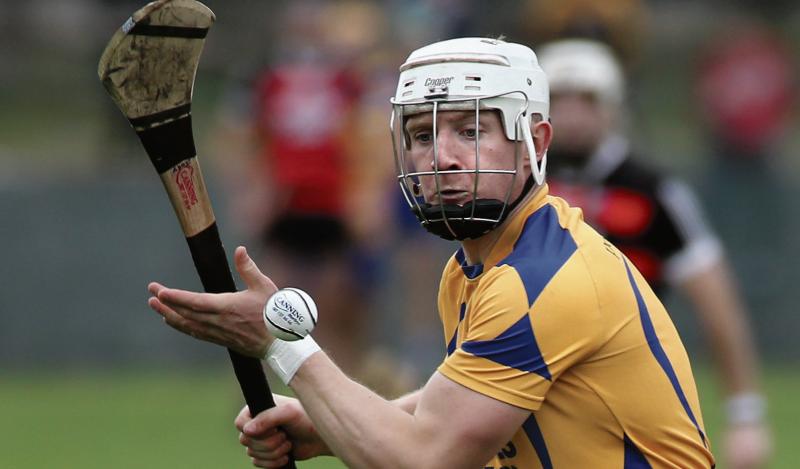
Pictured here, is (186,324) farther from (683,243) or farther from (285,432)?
(683,243)

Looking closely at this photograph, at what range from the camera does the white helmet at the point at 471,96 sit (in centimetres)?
414

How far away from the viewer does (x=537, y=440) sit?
4086mm

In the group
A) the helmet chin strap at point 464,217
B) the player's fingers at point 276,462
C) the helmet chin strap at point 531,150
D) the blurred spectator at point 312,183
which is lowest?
the blurred spectator at point 312,183

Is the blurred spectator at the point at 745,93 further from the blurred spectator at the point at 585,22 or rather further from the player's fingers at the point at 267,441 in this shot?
the player's fingers at the point at 267,441

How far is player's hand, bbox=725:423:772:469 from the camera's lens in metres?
6.67

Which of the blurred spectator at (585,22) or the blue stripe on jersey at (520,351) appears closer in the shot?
the blue stripe on jersey at (520,351)

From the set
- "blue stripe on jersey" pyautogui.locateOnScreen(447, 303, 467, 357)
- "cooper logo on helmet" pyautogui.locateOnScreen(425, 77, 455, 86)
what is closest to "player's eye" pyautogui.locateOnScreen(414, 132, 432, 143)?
"cooper logo on helmet" pyautogui.locateOnScreen(425, 77, 455, 86)

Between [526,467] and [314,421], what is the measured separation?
562mm

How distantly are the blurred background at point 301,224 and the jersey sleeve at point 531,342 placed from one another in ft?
15.4

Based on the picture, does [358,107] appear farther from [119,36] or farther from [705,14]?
[705,14]

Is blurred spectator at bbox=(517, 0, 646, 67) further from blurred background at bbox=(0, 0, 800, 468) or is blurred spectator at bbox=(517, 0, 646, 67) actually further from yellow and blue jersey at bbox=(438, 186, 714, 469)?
yellow and blue jersey at bbox=(438, 186, 714, 469)

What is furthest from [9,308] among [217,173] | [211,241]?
[211,241]

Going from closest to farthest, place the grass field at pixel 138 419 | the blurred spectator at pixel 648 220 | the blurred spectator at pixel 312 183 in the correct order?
the blurred spectator at pixel 648 220, the grass field at pixel 138 419, the blurred spectator at pixel 312 183

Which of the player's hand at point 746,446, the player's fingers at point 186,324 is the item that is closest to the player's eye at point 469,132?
the player's fingers at point 186,324
